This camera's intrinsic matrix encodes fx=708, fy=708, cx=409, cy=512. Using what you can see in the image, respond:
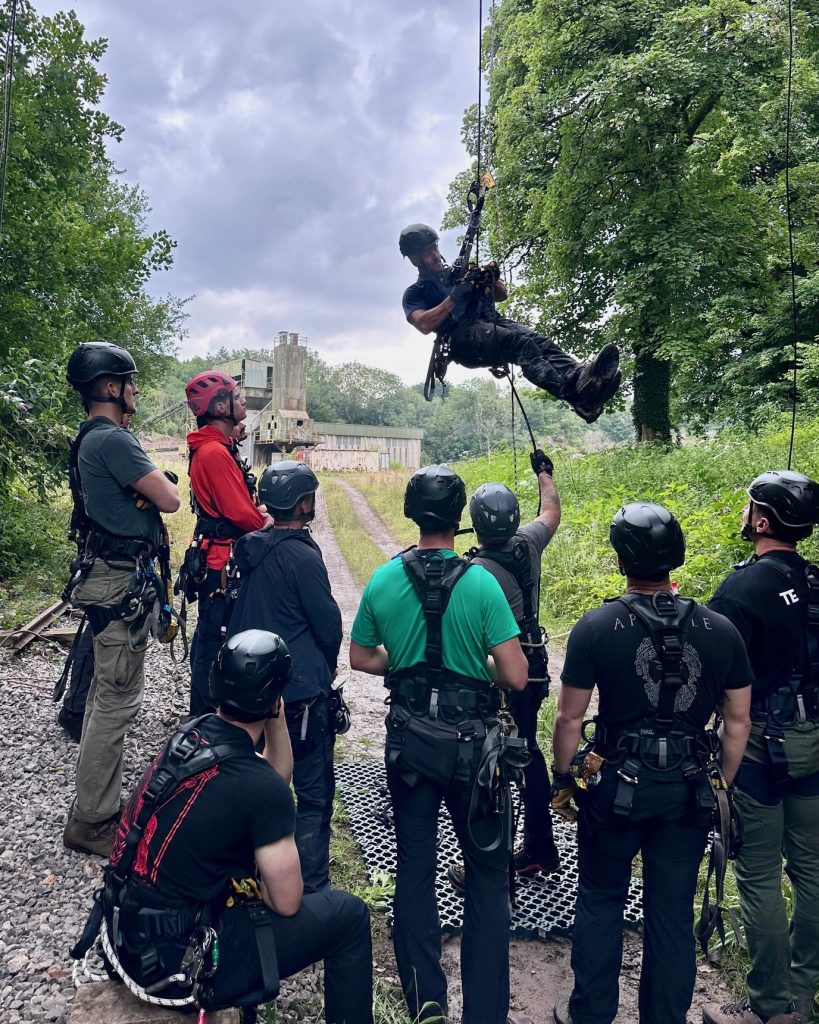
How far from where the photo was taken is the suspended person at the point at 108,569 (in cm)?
388

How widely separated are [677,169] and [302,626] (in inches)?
656

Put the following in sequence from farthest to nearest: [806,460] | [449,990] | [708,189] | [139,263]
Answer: [708,189], [139,263], [806,460], [449,990]

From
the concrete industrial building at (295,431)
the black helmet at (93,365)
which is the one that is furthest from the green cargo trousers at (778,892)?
the concrete industrial building at (295,431)

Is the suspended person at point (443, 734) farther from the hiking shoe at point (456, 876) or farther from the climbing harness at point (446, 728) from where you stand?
the hiking shoe at point (456, 876)

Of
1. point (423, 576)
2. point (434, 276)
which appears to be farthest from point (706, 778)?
point (434, 276)

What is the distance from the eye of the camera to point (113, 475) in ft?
12.9

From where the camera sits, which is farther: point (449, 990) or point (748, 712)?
point (449, 990)

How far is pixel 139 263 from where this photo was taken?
12156mm

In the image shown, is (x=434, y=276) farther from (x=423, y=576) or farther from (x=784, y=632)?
(x=784, y=632)

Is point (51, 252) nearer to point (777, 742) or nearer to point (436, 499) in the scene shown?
point (436, 499)

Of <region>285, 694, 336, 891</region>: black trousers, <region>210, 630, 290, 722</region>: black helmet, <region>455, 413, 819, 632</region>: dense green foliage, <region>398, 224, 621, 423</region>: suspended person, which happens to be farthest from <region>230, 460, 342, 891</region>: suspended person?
<region>455, 413, 819, 632</region>: dense green foliage

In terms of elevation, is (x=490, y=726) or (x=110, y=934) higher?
(x=490, y=726)

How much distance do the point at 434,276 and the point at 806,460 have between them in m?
7.06

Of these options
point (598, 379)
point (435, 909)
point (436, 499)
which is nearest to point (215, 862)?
point (435, 909)
